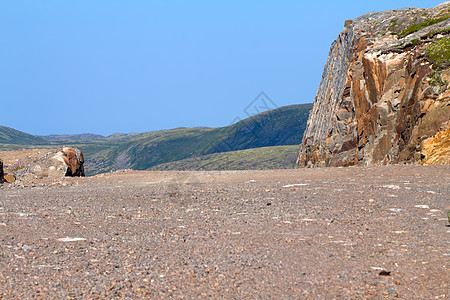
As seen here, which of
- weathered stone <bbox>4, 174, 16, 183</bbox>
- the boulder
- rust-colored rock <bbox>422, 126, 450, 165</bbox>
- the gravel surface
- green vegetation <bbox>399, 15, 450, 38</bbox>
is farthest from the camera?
green vegetation <bbox>399, 15, 450, 38</bbox>

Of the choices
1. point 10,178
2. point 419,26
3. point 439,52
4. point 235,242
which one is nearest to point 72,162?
point 10,178

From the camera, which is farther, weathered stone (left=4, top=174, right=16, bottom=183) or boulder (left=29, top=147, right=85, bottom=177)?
boulder (left=29, top=147, right=85, bottom=177)

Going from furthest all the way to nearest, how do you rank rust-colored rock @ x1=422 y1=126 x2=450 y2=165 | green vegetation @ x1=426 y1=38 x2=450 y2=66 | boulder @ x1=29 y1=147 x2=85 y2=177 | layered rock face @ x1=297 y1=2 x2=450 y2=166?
boulder @ x1=29 y1=147 x2=85 y2=177 < green vegetation @ x1=426 y1=38 x2=450 y2=66 < layered rock face @ x1=297 y1=2 x2=450 y2=166 < rust-colored rock @ x1=422 y1=126 x2=450 y2=165

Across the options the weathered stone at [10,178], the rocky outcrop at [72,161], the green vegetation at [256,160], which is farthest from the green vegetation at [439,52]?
the green vegetation at [256,160]

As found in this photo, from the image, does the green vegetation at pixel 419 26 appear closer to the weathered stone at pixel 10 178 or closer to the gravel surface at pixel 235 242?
the gravel surface at pixel 235 242

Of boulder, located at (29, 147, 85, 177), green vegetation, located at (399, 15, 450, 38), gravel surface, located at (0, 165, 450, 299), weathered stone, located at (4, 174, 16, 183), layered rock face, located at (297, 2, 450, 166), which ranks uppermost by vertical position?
green vegetation, located at (399, 15, 450, 38)

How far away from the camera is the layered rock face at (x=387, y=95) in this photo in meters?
26.9

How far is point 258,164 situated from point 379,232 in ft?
394

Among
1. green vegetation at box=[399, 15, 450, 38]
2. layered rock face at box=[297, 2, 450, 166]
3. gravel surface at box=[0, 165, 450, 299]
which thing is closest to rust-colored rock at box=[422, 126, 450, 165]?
layered rock face at box=[297, 2, 450, 166]

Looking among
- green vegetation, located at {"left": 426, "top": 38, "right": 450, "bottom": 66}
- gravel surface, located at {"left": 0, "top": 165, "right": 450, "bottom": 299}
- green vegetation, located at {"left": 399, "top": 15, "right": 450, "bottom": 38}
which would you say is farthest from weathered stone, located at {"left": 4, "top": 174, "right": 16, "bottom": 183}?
green vegetation, located at {"left": 399, "top": 15, "right": 450, "bottom": 38}

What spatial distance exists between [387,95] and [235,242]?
1062 inches

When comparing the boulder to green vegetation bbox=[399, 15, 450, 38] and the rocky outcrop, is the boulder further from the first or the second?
green vegetation bbox=[399, 15, 450, 38]

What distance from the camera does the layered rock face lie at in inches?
1059

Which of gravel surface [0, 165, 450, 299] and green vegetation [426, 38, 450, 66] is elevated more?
green vegetation [426, 38, 450, 66]
